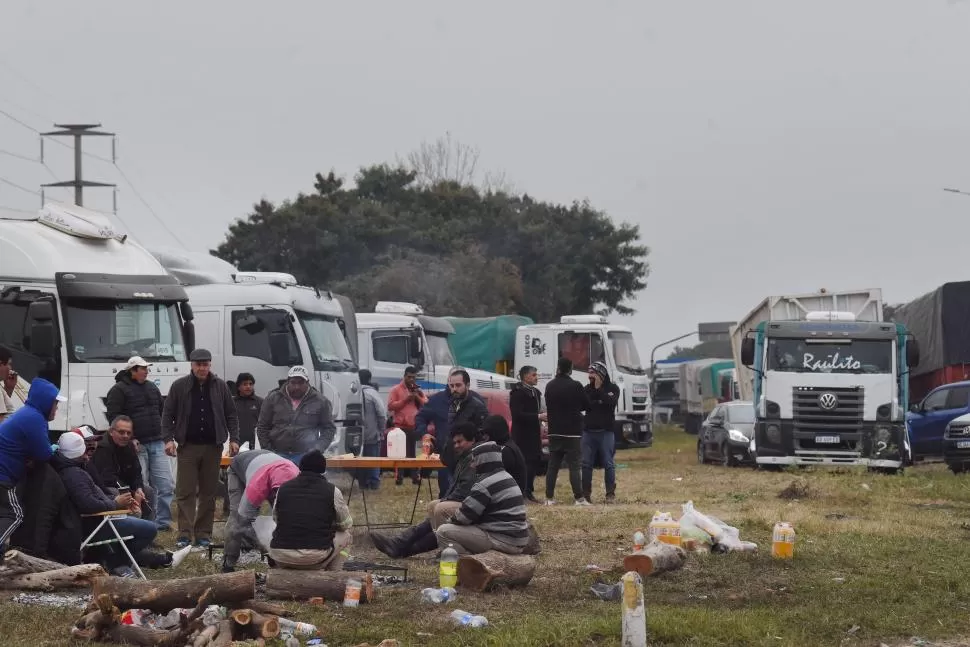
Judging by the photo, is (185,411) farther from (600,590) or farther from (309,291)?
(309,291)

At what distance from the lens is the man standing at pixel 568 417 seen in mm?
19141

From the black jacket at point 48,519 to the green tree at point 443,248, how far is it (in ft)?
118

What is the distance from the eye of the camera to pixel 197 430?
14922 millimetres

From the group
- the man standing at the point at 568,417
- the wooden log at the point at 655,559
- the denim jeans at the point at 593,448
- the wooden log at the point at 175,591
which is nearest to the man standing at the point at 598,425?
the denim jeans at the point at 593,448

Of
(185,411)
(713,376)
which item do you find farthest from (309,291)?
(713,376)

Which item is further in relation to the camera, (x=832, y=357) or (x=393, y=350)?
(x=393, y=350)

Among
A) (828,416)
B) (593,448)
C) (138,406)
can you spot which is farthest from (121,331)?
(828,416)

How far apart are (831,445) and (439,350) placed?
7706 mm

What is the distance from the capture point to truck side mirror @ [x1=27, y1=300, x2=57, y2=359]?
57.9 feet

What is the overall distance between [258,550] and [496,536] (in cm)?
216

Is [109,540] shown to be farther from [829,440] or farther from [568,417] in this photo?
[829,440]

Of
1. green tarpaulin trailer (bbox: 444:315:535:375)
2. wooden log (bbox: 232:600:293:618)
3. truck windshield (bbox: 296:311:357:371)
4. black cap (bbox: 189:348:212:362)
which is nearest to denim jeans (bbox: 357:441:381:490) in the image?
truck windshield (bbox: 296:311:357:371)

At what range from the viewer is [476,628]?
954 centimetres

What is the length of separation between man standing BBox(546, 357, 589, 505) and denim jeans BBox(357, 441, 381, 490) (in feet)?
7.43
